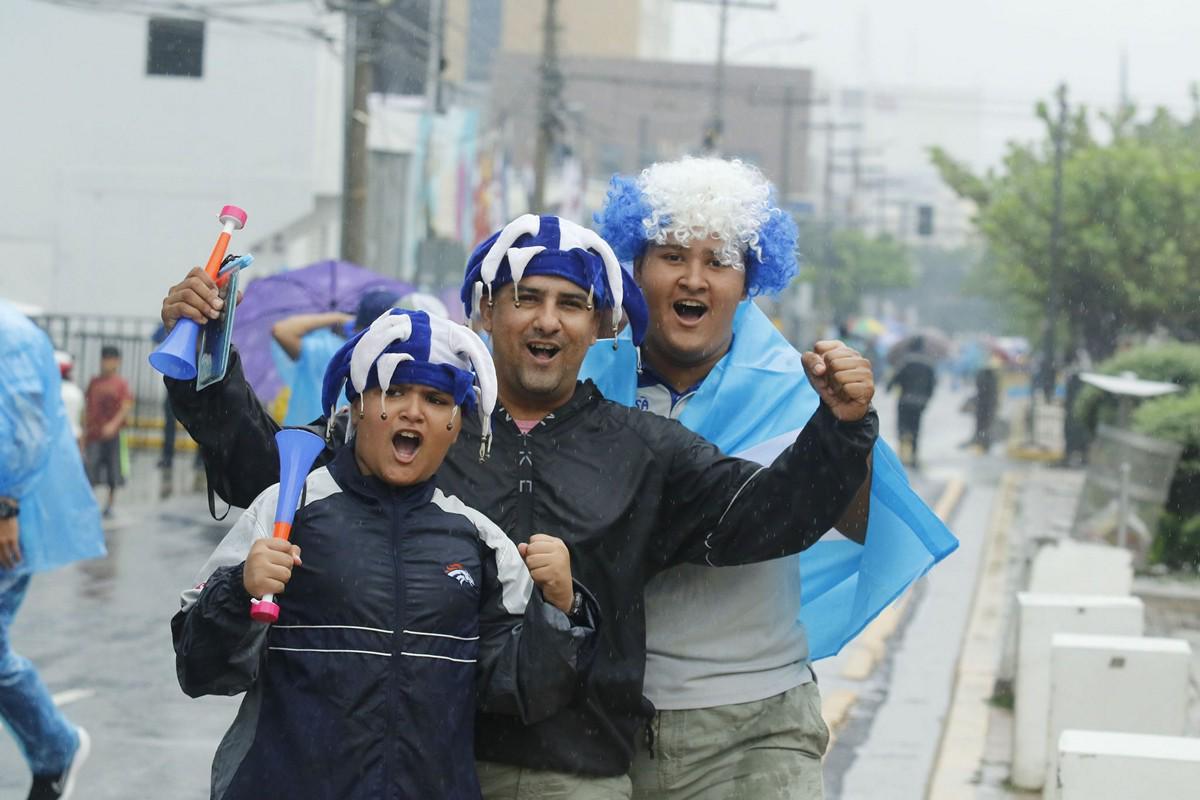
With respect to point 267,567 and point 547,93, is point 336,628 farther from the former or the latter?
point 547,93

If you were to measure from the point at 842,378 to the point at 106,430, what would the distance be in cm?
1538

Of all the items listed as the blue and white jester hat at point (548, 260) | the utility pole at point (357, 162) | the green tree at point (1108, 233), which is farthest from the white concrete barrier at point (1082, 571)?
the green tree at point (1108, 233)

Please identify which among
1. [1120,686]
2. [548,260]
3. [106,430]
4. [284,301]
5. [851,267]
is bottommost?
[851,267]

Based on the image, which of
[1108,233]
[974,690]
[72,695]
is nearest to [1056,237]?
[1108,233]

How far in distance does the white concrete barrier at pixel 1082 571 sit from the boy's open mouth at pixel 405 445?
810cm

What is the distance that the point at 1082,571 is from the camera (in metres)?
11.2

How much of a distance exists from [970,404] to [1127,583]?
1334 inches

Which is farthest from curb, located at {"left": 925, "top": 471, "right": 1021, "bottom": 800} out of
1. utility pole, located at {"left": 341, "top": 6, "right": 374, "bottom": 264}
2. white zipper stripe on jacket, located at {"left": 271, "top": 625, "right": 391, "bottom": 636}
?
utility pole, located at {"left": 341, "top": 6, "right": 374, "bottom": 264}

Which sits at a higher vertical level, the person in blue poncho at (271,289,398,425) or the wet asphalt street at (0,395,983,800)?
the person in blue poncho at (271,289,398,425)

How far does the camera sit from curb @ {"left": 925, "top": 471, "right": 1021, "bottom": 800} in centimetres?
862

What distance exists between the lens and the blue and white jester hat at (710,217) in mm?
4473

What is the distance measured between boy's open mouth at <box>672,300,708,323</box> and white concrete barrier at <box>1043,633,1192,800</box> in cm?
406

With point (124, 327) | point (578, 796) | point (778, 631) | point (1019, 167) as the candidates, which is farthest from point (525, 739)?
point (1019, 167)

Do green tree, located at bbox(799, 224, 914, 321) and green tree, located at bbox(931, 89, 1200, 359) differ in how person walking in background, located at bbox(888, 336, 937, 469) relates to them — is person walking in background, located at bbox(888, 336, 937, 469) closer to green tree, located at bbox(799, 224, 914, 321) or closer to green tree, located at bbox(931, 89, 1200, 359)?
green tree, located at bbox(931, 89, 1200, 359)
